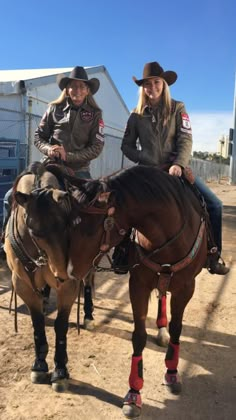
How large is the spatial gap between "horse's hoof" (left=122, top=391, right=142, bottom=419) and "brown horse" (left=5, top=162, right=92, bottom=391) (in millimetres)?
560

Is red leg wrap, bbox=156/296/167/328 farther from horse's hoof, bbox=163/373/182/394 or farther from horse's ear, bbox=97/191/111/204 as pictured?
horse's ear, bbox=97/191/111/204

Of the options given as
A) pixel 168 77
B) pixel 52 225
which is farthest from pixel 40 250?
pixel 168 77

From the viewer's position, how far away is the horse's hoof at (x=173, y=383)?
336 centimetres

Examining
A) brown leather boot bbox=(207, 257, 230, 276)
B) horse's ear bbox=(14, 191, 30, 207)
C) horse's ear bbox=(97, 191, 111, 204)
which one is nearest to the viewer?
horse's ear bbox=(97, 191, 111, 204)

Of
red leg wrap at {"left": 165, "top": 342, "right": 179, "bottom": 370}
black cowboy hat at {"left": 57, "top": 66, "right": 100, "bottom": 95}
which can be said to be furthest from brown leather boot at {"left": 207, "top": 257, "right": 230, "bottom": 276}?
black cowboy hat at {"left": 57, "top": 66, "right": 100, "bottom": 95}

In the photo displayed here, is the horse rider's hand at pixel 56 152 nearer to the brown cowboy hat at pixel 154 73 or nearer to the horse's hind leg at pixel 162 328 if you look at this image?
the brown cowboy hat at pixel 154 73

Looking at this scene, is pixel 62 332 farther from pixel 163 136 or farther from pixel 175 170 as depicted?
pixel 163 136

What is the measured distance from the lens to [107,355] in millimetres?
3957

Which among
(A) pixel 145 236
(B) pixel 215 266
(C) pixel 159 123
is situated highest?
(C) pixel 159 123

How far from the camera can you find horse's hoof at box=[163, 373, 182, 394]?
336 cm

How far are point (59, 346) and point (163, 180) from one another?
1.67m

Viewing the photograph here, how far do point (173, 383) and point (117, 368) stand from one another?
0.57 metres

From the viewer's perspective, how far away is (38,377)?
343cm

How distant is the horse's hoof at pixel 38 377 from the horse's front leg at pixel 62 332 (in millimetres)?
103
